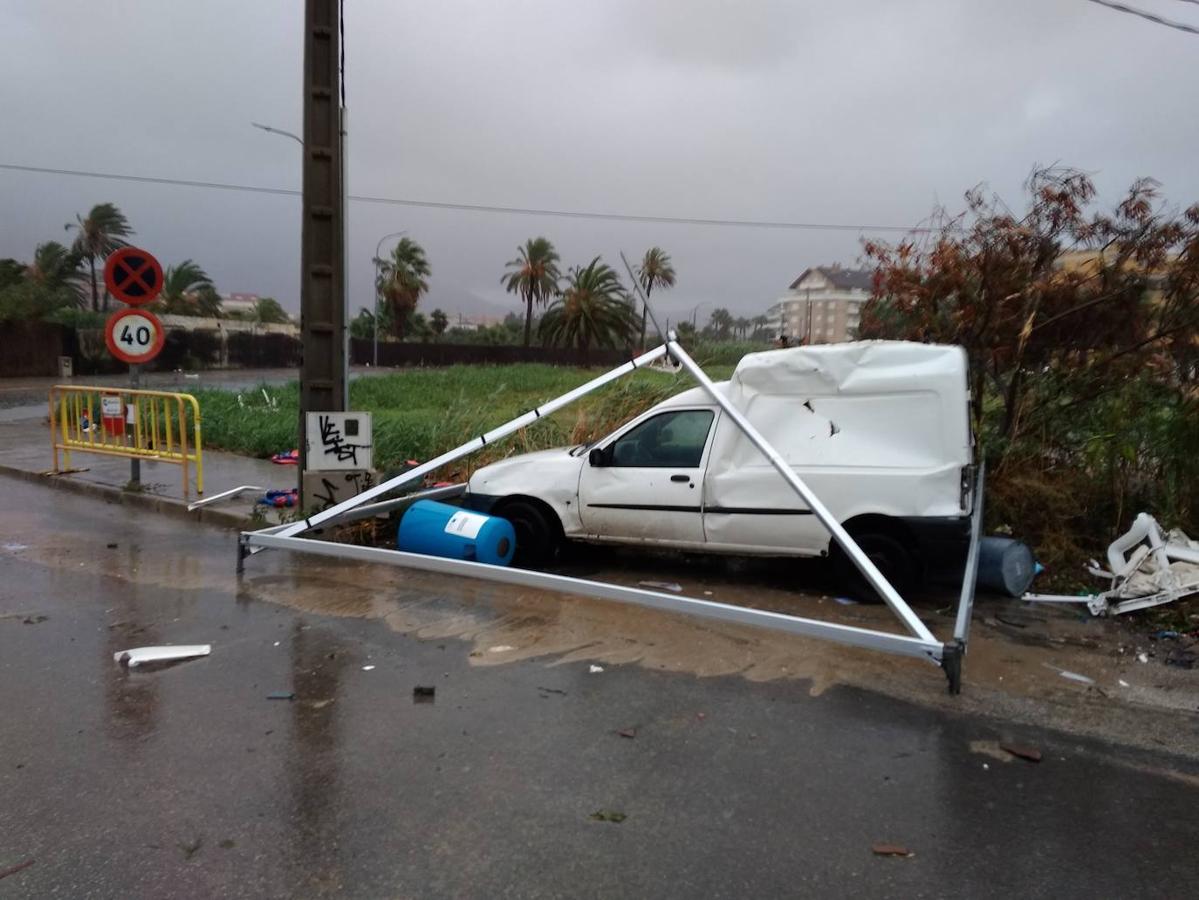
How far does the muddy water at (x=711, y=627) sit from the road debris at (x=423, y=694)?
19.7 inches

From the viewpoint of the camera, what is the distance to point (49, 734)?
424 cm

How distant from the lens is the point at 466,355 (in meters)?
63.0

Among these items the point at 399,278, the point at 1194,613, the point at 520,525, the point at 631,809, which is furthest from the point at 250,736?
the point at 399,278

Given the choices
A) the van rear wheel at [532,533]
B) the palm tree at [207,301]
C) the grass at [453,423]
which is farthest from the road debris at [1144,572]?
the palm tree at [207,301]

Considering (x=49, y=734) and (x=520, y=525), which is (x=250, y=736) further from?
(x=520, y=525)

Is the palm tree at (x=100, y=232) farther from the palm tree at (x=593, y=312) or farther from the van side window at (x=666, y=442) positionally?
the van side window at (x=666, y=442)

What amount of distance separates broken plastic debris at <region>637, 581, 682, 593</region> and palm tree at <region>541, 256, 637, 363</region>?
5098 cm

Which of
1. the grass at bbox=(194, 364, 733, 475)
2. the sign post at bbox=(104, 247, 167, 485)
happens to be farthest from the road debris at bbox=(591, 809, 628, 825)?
the sign post at bbox=(104, 247, 167, 485)

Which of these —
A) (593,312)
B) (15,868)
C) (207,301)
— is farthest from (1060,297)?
(207,301)

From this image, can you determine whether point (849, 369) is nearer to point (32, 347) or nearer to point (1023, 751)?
point (1023, 751)

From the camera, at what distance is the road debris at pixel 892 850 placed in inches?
130

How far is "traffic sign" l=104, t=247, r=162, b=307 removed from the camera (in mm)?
10141

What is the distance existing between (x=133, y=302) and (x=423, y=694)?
7823mm

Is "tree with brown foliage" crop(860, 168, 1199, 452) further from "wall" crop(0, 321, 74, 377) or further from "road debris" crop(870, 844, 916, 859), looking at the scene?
"wall" crop(0, 321, 74, 377)
